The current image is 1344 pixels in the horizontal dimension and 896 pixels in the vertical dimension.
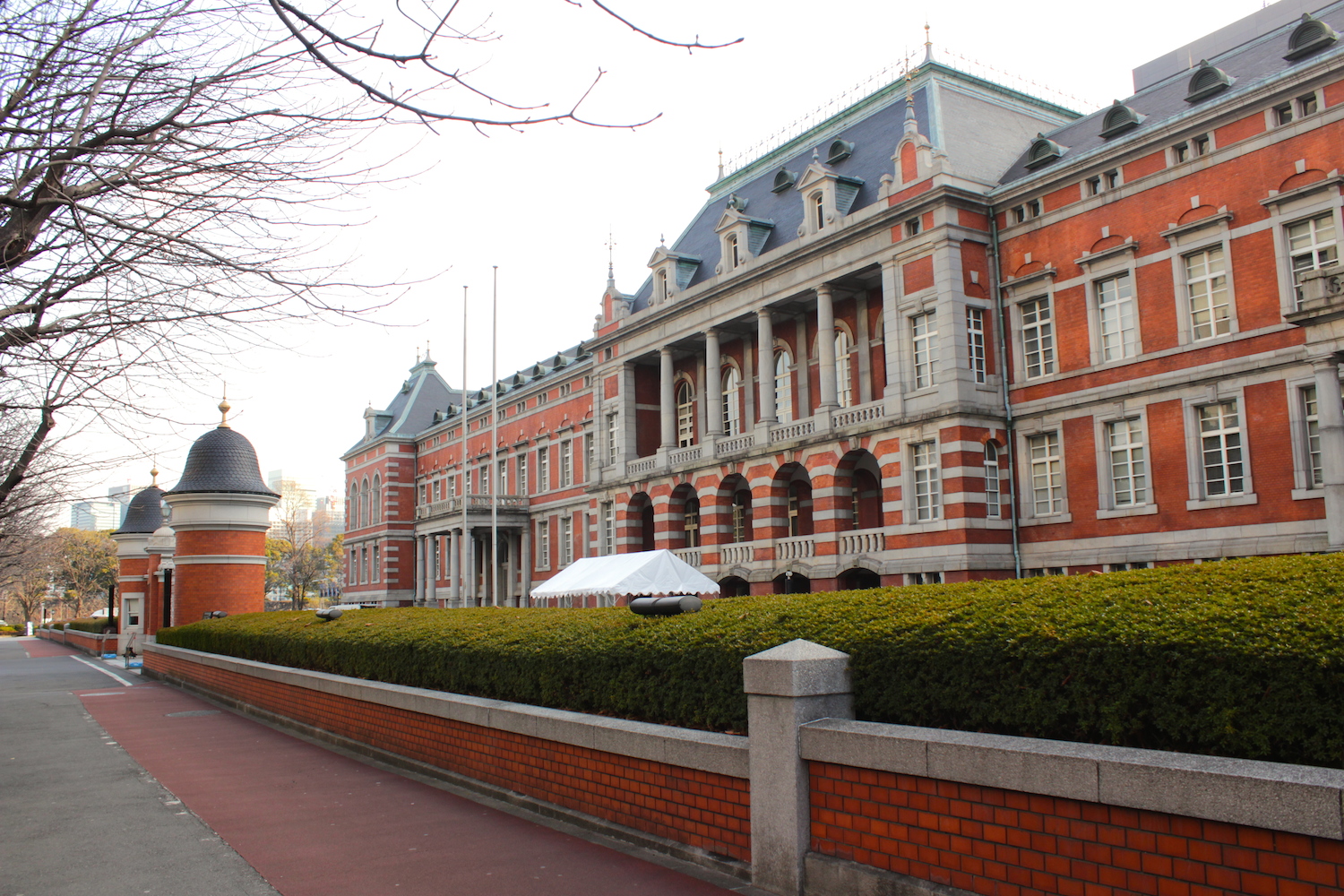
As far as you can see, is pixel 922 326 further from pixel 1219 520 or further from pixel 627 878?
pixel 627 878

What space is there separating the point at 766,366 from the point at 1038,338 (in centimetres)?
954

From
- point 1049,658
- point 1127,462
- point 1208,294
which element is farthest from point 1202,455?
point 1049,658

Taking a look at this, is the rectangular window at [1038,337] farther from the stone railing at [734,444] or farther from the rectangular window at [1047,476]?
the stone railing at [734,444]

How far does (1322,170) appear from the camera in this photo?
21703mm

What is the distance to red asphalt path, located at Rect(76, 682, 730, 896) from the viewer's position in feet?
22.7

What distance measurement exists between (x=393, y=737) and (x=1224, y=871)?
9.75 metres

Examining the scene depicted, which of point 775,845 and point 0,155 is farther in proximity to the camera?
point 0,155

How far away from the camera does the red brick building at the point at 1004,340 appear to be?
2256cm

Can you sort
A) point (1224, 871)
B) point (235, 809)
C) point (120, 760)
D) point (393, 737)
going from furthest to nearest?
point (120, 760), point (393, 737), point (235, 809), point (1224, 871)

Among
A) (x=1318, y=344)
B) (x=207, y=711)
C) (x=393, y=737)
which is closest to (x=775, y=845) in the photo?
(x=393, y=737)

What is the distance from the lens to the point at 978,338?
29.2 metres

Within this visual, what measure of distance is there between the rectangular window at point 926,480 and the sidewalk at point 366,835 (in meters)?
19.5

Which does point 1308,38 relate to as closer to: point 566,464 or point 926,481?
point 926,481

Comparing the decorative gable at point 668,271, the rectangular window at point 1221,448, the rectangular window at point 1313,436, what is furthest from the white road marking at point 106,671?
the rectangular window at point 1313,436
